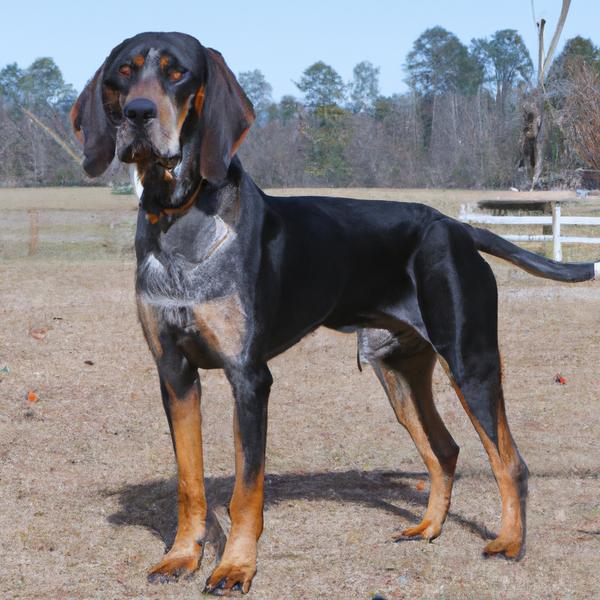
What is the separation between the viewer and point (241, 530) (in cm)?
442

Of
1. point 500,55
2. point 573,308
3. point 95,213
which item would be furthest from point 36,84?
point 573,308

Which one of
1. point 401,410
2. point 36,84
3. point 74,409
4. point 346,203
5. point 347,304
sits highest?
point 36,84

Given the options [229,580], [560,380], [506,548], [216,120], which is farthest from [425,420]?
[560,380]

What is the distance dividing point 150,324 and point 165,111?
0.99 m

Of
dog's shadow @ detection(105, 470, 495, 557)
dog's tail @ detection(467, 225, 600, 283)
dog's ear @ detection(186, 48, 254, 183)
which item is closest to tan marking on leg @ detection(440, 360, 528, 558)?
dog's shadow @ detection(105, 470, 495, 557)

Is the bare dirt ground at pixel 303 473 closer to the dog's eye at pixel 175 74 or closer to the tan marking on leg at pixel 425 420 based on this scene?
the tan marking on leg at pixel 425 420

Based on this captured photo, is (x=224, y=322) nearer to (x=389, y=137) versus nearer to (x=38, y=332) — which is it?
(x=38, y=332)

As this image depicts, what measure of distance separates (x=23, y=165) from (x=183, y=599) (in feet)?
209

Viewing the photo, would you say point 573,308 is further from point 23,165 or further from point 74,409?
point 23,165

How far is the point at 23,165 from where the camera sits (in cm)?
6500

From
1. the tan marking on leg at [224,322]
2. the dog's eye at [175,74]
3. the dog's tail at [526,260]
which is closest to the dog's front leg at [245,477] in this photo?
the tan marking on leg at [224,322]

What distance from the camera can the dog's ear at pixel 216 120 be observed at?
4.20 meters

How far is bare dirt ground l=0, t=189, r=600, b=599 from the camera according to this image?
4.73m

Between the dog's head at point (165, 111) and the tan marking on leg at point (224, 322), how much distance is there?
52 cm
